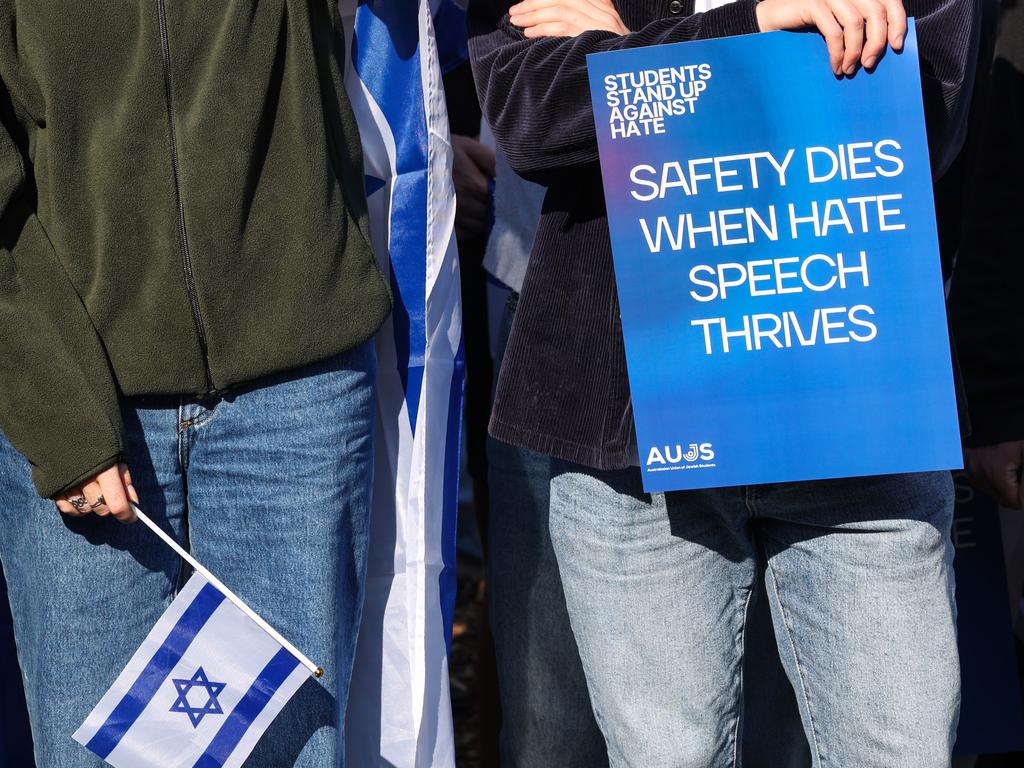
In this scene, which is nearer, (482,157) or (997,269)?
(997,269)

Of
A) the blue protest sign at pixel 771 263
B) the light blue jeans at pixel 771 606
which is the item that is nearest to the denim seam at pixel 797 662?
→ the light blue jeans at pixel 771 606

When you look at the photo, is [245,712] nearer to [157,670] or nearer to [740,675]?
[157,670]

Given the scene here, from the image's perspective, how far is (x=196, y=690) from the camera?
6.21ft

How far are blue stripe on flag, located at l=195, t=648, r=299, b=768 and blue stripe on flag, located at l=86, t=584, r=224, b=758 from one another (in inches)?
4.7

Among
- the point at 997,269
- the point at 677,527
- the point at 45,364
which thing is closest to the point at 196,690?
the point at 45,364

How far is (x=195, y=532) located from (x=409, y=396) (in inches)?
17.5

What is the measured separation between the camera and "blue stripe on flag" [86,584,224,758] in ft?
6.01

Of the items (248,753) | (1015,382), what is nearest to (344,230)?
(248,753)

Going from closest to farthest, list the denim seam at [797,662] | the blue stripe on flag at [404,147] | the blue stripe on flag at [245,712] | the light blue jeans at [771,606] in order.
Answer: the light blue jeans at [771,606], the denim seam at [797,662], the blue stripe on flag at [245,712], the blue stripe on flag at [404,147]

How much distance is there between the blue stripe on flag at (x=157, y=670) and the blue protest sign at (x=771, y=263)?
695 mm

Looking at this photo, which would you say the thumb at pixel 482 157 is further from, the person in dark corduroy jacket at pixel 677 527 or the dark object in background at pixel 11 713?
the dark object in background at pixel 11 713

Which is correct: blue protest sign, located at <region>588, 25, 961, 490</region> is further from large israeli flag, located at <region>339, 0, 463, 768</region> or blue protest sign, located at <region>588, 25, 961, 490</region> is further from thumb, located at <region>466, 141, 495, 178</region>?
thumb, located at <region>466, 141, 495, 178</region>

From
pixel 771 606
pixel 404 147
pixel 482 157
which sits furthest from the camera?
pixel 482 157

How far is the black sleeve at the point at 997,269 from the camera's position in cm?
212
